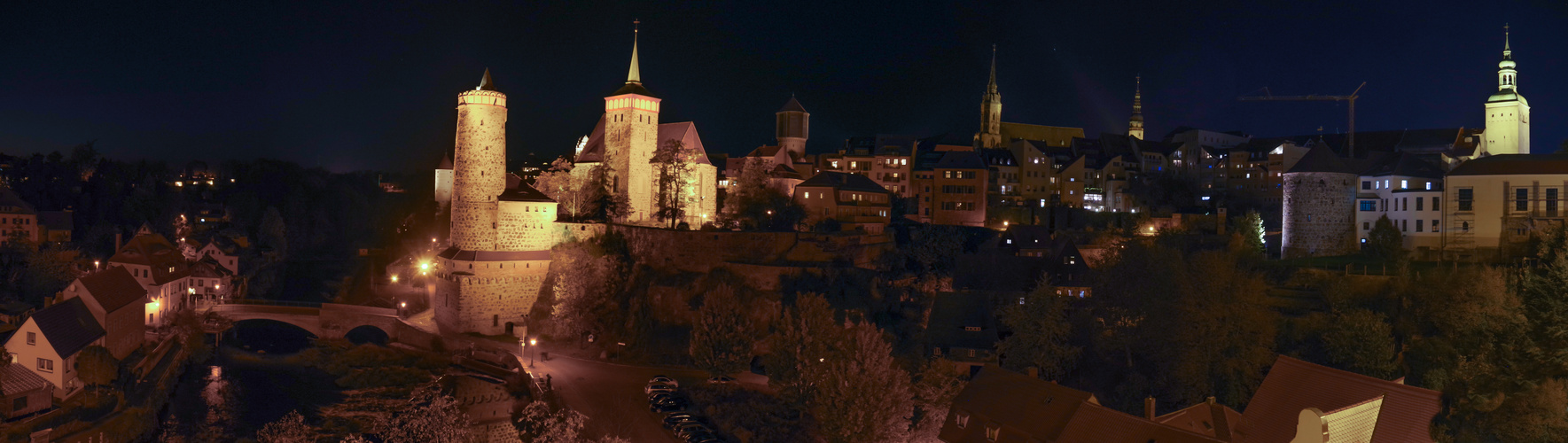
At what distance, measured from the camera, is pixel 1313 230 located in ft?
141

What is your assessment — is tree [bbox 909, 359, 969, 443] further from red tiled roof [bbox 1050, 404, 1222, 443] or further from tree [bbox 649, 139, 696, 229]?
tree [bbox 649, 139, 696, 229]

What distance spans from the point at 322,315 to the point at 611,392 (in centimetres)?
1950

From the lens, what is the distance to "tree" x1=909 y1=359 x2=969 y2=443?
24.7 meters

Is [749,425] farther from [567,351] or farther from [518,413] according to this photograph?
[567,351]

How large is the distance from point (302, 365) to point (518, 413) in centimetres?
1472

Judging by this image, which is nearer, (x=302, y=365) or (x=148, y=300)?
(x=302, y=365)

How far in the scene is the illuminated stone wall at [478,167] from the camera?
122 feet

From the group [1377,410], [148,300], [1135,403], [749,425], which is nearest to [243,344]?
[148,300]

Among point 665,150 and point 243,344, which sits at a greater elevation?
point 665,150

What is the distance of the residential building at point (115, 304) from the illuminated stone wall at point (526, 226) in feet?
46.7

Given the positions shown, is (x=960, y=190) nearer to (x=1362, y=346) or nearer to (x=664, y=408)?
(x=1362, y=346)

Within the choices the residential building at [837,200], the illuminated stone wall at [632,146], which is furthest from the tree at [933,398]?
the residential building at [837,200]

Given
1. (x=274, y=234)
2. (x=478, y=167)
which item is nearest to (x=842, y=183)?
(x=478, y=167)

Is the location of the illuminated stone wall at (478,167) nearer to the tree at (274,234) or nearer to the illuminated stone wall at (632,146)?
the illuminated stone wall at (632,146)
